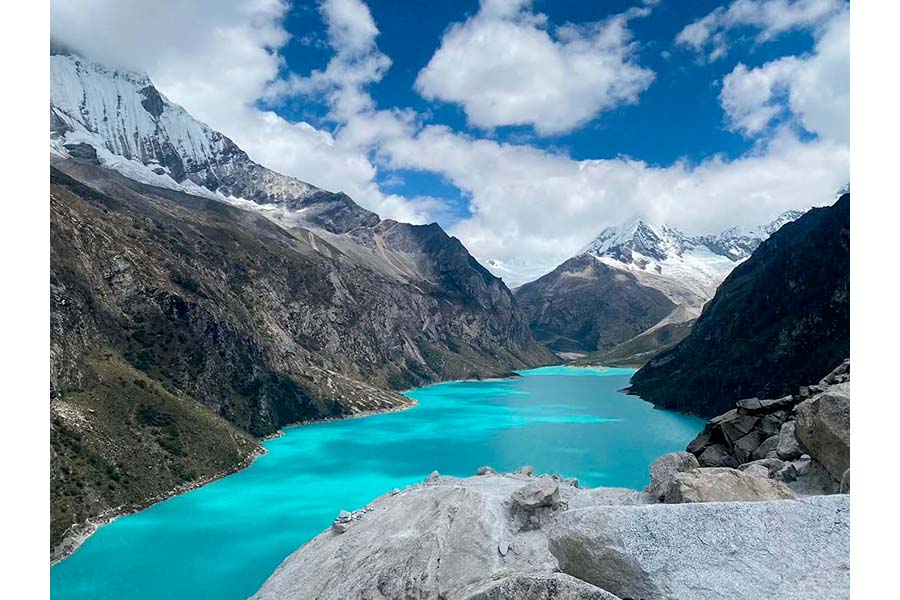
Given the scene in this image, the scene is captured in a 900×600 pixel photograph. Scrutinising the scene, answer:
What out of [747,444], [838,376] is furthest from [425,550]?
[838,376]

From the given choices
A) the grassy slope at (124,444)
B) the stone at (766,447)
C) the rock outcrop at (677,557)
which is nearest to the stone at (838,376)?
the stone at (766,447)

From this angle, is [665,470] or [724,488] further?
[665,470]

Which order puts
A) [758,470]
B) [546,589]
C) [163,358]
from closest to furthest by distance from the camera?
[546,589] → [758,470] → [163,358]

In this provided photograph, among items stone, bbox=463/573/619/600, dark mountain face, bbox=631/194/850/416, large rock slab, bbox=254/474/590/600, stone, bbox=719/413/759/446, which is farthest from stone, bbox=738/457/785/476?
dark mountain face, bbox=631/194/850/416

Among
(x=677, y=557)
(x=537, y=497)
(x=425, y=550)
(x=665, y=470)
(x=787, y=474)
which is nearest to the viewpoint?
(x=677, y=557)

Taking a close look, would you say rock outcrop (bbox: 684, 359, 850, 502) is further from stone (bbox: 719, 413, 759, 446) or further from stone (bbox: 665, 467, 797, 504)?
stone (bbox: 665, 467, 797, 504)

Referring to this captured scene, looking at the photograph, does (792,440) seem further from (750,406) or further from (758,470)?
(750,406)

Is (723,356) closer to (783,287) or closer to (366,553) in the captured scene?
(783,287)

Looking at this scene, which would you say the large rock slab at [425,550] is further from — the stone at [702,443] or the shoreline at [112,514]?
the shoreline at [112,514]

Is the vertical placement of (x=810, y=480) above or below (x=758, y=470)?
below
